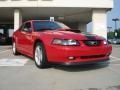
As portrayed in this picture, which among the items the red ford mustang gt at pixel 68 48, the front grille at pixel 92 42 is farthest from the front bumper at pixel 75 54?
the front grille at pixel 92 42

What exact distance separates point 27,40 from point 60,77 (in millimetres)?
2857

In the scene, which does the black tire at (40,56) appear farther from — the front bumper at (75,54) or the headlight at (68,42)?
the headlight at (68,42)

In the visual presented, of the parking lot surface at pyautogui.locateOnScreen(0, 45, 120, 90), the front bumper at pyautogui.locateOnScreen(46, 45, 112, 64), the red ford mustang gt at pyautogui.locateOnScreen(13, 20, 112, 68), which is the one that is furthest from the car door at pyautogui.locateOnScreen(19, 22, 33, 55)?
the front bumper at pyautogui.locateOnScreen(46, 45, 112, 64)

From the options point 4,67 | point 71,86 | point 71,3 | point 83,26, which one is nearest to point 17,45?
point 4,67

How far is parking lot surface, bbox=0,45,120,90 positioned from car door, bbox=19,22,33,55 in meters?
0.79

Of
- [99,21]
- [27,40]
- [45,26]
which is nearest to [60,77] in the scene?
[45,26]

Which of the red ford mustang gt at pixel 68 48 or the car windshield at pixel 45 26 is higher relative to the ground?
the car windshield at pixel 45 26

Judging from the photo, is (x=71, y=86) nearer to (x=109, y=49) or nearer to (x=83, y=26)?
(x=109, y=49)

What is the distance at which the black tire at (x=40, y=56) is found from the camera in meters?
7.43

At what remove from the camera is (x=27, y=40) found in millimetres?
8977

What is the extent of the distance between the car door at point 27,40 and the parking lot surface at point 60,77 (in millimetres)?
786

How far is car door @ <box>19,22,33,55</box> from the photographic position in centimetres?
873

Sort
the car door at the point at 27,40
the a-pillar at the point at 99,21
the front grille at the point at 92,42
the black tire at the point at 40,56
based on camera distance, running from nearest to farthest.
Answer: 1. the front grille at the point at 92,42
2. the black tire at the point at 40,56
3. the car door at the point at 27,40
4. the a-pillar at the point at 99,21

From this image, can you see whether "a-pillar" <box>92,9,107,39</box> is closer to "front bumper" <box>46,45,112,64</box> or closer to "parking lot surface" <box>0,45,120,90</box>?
"parking lot surface" <box>0,45,120,90</box>
